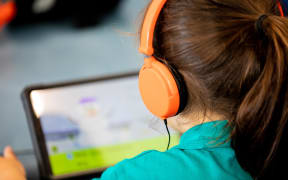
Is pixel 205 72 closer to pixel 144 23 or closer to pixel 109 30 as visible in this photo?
pixel 144 23

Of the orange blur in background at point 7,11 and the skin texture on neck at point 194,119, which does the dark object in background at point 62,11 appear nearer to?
the orange blur in background at point 7,11

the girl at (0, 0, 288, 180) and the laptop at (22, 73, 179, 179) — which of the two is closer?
the girl at (0, 0, 288, 180)

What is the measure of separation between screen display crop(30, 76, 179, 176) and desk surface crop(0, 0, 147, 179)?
0.52 meters

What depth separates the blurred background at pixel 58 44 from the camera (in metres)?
1.51

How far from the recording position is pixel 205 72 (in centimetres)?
47

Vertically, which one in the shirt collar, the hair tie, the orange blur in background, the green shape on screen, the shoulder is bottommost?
the green shape on screen

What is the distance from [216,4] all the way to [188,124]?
0.21 m

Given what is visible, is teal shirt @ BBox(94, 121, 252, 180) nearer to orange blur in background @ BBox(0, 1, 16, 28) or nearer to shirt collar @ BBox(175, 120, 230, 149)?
shirt collar @ BBox(175, 120, 230, 149)

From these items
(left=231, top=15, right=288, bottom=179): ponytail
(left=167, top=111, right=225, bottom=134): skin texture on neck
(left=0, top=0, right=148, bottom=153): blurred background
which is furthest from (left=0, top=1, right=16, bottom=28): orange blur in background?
(left=231, top=15, right=288, bottom=179): ponytail

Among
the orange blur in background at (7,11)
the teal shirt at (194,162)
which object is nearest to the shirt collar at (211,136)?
the teal shirt at (194,162)

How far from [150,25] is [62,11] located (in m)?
1.47

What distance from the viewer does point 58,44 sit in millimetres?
1724

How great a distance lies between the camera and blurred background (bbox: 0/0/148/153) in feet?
4.95

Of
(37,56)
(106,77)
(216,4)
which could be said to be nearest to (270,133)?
Answer: (216,4)
